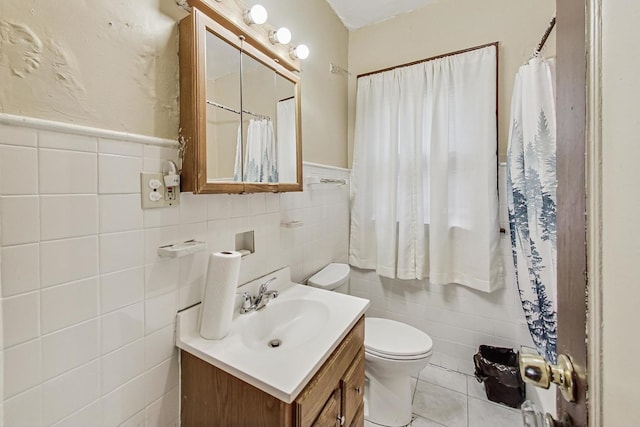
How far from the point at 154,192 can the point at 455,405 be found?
6.53ft

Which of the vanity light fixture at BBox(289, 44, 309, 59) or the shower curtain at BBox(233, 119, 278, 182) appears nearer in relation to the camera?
the shower curtain at BBox(233, 119, 278, 182)

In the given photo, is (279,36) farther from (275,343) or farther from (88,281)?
(275,343)

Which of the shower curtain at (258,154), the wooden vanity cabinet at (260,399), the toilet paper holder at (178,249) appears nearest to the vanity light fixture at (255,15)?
the shower curtain at (258,154)

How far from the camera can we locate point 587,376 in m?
0.35

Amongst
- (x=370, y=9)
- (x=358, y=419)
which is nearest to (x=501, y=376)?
(x=358, y=419)

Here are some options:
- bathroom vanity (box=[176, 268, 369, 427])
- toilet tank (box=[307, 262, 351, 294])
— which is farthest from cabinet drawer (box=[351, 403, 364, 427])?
toilet tank (box=[307, 262, 351, 294])

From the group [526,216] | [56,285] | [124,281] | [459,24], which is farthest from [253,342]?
[459,24]

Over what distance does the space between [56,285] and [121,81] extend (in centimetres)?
57

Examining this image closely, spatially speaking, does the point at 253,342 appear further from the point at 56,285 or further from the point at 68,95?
the point at 68,95

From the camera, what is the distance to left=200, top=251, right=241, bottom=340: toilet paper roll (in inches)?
34.4

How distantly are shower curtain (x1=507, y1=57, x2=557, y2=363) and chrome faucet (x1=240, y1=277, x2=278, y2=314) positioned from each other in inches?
50.3

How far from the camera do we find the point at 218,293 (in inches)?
34.6

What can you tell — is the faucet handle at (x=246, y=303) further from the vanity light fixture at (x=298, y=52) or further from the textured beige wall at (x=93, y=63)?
the vanity light fixture at (x=298, y=52)

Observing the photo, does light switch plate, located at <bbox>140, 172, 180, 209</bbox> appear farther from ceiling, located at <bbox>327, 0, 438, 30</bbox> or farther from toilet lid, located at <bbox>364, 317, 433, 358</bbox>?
ceiling, located at <bbox>327, 0, 438, 30</bbox>
